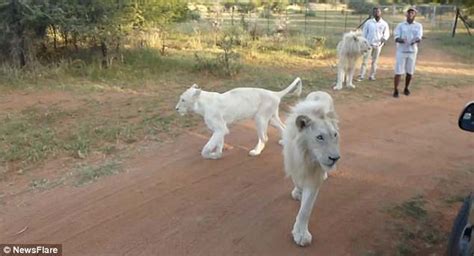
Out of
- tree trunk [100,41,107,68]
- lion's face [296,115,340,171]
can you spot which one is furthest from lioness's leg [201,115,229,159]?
tree trunk [100,41,107,68]

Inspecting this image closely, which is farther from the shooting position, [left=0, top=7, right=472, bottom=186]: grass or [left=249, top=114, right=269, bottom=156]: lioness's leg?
[left=0, top=7, right=472, bottom=186]: grass

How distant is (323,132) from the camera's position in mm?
Result: 3980

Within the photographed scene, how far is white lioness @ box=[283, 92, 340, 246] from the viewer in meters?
3.99

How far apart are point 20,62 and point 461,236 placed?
11.7m

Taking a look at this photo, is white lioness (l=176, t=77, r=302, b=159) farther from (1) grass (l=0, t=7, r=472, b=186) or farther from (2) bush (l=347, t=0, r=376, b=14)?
(2) bush (l=347, t=0, r=376, b=14)

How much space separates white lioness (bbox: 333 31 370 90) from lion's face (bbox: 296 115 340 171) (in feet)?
24.5

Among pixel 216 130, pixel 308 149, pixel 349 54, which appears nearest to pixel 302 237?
pixel 308 149

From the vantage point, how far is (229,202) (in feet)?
17.0

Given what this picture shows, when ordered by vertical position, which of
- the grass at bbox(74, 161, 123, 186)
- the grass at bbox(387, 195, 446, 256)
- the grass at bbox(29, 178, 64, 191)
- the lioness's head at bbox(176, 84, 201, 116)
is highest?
the lioness's head at bbox(176, 84, 201, 116)

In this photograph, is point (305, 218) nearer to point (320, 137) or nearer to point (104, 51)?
point (320, 137)

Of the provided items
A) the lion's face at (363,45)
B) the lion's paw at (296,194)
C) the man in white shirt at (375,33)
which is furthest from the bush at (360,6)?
the lion's paw at (296,194)

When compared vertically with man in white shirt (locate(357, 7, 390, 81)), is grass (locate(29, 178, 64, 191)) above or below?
below

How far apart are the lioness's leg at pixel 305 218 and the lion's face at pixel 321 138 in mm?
368

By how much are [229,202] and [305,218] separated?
1.12 meters
